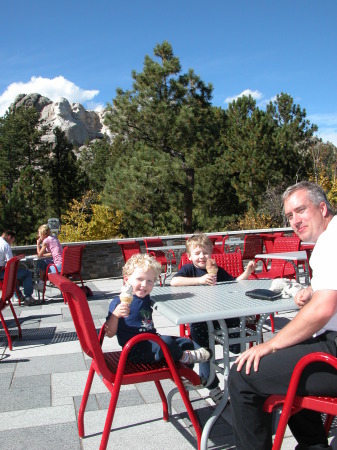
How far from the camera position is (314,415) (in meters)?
2.01

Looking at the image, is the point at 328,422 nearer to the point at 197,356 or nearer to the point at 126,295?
the point at 197,356

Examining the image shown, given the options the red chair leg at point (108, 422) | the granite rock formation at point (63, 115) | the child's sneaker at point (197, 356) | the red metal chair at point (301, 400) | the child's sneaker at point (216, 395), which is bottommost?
the child's sneaker at point (216, 395)

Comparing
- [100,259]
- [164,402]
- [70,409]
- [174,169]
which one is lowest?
[70,409]

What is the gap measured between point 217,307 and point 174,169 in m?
15.9

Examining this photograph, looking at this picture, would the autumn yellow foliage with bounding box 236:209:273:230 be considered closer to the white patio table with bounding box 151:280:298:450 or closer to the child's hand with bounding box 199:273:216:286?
the child's hand with bounding box 199:273:216:286

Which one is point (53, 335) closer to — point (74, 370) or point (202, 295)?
point (74, 370)

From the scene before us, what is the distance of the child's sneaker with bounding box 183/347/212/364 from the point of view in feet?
7.67

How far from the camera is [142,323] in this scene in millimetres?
2381

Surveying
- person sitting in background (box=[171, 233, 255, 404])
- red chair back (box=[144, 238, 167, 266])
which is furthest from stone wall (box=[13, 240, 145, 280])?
person sitting in background (box=[171, 233, 255, 404])

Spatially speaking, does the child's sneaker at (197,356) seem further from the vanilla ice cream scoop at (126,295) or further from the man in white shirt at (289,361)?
the man in white shirt at (289,361)

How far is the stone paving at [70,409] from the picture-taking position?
2.39m

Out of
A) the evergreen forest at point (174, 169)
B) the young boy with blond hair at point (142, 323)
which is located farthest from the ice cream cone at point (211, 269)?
the evergreen forest at point (174, 169)

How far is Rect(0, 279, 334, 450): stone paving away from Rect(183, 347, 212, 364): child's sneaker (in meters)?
0.40

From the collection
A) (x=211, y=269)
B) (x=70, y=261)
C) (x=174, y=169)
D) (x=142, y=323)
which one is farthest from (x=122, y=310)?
(x=174, y=169)
